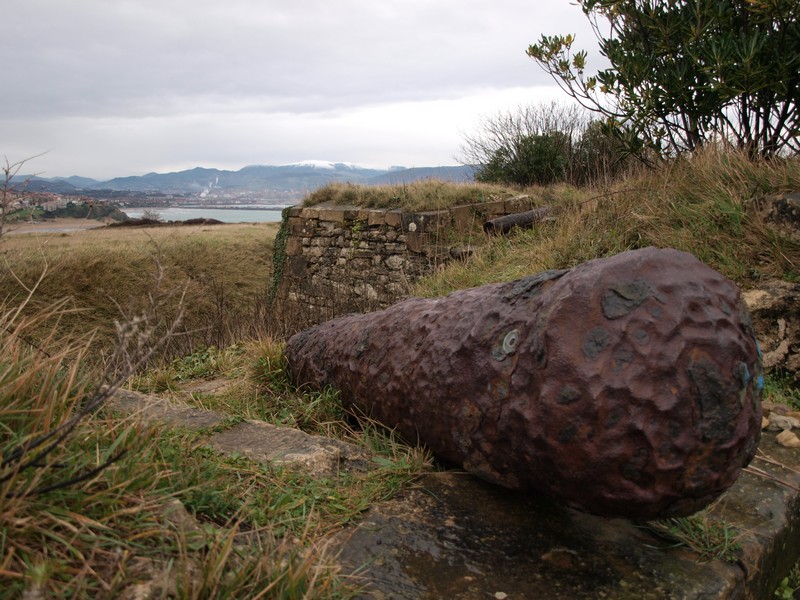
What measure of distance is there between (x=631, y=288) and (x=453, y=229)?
737cm

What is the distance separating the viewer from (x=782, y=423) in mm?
3076

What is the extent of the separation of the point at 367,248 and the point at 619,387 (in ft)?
27.9

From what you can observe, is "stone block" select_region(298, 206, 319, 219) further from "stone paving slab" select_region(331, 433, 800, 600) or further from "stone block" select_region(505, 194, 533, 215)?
"stone paving slab" select_region(331, 433, 800, 600)

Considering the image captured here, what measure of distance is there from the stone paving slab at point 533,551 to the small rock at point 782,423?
0.86 meters

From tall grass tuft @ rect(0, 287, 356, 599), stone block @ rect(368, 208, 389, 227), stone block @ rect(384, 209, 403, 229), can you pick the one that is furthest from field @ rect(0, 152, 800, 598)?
stone block @ rect(368, 208, 389, 227)

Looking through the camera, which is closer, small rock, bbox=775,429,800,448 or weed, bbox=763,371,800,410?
small rock, bbox=775,429,800,448

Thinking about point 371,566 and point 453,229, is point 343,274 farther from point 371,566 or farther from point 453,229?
point 371,566

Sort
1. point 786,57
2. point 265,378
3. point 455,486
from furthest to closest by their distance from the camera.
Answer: point 786,57
point 265,378
point 455,486

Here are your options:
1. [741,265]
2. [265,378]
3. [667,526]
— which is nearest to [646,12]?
[741,265]

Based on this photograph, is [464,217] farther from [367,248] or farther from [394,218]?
[367,248]

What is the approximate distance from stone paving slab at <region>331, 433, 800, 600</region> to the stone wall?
509 cm

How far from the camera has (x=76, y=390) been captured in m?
2.08

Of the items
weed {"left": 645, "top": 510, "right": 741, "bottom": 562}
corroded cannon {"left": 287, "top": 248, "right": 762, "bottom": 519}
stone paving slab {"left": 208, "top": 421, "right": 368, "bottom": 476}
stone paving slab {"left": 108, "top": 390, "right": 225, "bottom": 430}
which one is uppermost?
corroded cannon {"left": 287, "top": 248, "right": 762, "bottom": 519}

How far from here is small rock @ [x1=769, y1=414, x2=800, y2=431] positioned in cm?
306
